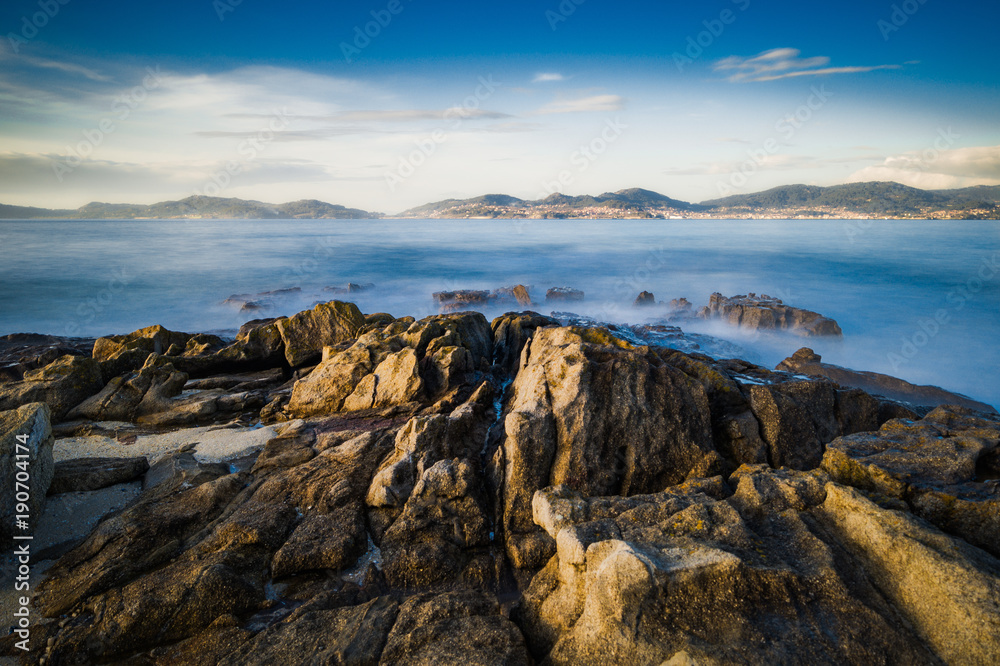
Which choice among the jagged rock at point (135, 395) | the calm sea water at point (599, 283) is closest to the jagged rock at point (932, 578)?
the jagged rock at point (135, 395)

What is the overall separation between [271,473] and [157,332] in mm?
11540

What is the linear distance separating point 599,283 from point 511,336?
117ft

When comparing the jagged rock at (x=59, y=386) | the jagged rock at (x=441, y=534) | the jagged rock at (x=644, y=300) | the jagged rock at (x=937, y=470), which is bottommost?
the jagged rock at (x=644, y=300)

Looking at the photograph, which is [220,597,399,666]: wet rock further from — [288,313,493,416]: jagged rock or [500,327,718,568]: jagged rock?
[288,313,493,416]: jagged rock

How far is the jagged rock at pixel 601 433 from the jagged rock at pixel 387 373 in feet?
13.2

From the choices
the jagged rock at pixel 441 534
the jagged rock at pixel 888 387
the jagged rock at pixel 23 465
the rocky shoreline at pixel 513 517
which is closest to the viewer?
the rocky shoreline at pixel 513 517

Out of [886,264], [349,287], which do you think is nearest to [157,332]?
[349,287]

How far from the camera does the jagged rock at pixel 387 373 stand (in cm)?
1270

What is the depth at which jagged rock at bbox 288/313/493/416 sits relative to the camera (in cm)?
→ 1270

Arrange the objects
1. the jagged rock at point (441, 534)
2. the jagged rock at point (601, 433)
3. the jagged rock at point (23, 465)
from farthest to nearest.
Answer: the jagged rock at point (601, 433) < the jagged rock at point (23, 465) < the jagged rock at point (441, 534)

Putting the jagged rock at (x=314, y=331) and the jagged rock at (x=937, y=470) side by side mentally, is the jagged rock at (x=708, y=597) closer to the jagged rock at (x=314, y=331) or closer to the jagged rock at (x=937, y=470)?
the jagged rock at (x=937, y=470)

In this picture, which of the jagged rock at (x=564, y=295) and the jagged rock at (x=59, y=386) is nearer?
the jagged rock at (x=59, y=386)

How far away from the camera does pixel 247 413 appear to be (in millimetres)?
13594

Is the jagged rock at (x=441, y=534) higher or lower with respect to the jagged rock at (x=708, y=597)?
lower
